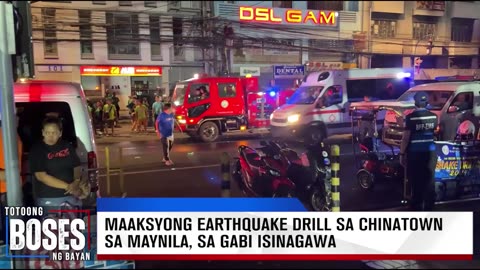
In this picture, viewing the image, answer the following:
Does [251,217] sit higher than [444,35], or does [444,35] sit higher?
[444,35]

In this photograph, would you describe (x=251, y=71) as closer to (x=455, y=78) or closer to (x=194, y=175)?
(x=194, y=175)

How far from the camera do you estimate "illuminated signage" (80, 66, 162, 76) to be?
399cm

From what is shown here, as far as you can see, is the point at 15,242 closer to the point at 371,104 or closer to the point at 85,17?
the point at 85,17

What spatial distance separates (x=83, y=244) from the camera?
116 inches

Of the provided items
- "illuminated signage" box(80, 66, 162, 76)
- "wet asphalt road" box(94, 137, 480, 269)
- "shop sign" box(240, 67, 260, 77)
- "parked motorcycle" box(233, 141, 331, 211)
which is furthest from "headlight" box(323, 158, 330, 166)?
"illuminated signage" box(80, 66, 162, 76)

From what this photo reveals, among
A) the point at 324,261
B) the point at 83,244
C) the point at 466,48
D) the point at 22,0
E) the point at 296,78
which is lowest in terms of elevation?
the point at 324,261

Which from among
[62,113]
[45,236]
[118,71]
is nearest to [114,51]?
[118,71]

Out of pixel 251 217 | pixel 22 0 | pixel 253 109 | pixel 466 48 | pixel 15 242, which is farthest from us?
pixel 253 109

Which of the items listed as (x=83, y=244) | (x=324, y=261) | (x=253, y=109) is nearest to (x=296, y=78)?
(x=253, y=109)

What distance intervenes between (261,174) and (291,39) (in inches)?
58.3

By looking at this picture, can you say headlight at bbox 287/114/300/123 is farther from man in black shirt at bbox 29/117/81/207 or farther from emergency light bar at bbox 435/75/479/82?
man in black shirt at bbox 29/117/81/207

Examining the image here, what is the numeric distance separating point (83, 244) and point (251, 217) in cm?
124

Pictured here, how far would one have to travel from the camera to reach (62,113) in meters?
3.29

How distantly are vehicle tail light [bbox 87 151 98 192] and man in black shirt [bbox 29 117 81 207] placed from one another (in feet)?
0.55
